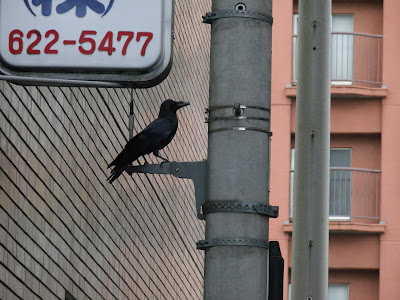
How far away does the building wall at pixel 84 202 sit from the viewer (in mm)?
9375

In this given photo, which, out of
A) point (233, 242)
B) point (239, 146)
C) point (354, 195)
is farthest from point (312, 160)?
point (354, 195)

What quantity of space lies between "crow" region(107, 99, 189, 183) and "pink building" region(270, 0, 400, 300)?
727 inches

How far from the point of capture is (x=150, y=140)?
791 centimetres

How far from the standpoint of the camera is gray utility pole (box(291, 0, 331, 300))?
1302cm

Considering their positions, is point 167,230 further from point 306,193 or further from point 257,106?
point 257,106

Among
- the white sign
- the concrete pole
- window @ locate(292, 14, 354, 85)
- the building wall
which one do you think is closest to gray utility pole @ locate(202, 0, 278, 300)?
the concrete pole

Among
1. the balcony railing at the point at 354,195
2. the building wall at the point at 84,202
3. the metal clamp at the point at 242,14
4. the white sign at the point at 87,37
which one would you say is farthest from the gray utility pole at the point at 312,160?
the balcony railing at the point at 354,195

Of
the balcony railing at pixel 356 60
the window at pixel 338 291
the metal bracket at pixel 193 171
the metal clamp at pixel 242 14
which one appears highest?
the balcony railing at pixel 356 60

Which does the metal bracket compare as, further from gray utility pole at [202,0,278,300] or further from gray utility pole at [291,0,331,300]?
gray utility pole at [291,0,331,300]

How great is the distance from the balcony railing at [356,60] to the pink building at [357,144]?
0.9 inches

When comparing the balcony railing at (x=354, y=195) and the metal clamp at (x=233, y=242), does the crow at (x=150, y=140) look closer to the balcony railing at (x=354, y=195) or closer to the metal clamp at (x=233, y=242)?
the metal clamp at (x=233, y=242)

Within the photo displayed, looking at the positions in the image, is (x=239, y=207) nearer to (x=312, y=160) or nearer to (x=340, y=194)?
(x=312, y=160)

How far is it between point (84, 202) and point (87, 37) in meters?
5.94

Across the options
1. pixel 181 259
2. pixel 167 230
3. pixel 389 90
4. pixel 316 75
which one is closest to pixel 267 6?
pixel 316 75
